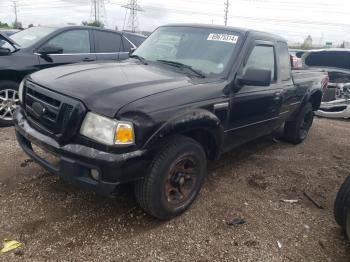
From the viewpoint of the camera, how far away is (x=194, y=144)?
10.3 ft

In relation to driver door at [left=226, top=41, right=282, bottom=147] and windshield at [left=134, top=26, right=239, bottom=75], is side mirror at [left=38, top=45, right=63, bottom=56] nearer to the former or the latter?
windshield at [left=134, top=26, right=239, bottom=75]

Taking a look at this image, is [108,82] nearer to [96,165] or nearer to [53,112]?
[53,112]

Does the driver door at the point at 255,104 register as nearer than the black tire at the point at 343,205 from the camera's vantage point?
No

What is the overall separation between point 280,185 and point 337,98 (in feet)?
15.0

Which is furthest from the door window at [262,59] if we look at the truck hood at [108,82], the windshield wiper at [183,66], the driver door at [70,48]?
the driver door at [70,48]

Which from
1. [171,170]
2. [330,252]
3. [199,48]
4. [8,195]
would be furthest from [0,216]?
[330,252]

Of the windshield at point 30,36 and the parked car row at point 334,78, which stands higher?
the windshield at point 30,36

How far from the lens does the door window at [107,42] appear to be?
630 centimetres

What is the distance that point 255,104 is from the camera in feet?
12.9

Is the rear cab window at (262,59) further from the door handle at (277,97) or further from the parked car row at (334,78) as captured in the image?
the parked car row at (334,78)

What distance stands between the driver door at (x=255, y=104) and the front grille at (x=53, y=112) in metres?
1.63

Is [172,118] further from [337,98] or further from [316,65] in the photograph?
[316,65]

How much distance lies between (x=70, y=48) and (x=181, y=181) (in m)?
3.86

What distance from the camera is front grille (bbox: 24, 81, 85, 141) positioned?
104 inches
